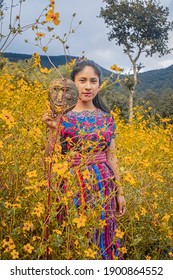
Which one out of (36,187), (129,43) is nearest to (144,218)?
(36,187)

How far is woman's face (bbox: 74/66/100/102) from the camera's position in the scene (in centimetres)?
211

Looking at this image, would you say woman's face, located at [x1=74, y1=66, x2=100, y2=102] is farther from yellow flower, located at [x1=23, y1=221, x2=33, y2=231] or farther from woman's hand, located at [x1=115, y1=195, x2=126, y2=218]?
yellow flower, located at [x1=23, y1=221, x2=33, y2=231]

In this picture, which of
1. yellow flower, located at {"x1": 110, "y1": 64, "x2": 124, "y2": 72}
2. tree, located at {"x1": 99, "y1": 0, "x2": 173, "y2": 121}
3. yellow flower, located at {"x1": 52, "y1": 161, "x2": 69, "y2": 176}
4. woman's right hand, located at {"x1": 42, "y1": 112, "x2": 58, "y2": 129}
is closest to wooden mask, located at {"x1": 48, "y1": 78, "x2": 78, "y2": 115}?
woman's right hand, located at {"x1": 42, "y1": 112, "x2": 58, "y2": 129}

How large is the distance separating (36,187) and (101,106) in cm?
83

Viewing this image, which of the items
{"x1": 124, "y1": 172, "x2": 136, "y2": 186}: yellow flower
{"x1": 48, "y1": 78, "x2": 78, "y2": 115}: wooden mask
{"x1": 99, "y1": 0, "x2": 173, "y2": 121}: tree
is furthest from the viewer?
{"x1": 99, "y1": 0, "x2": 173, "y2": 121}: tree

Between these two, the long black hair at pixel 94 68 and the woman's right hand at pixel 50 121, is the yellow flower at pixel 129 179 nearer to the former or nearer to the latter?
the woman's right hand at pixel 50 121

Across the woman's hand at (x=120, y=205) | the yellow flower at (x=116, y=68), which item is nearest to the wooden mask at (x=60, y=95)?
the yellow flower at (x=116, y=68)

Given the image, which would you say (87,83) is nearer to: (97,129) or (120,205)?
(97,129)

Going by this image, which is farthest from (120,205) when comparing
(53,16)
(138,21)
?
(138,21)

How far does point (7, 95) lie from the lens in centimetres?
322

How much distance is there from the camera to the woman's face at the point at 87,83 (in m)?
2.11

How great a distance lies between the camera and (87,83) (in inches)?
83.7

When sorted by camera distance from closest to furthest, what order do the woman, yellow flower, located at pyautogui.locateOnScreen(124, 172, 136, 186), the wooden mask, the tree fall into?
1. yellow flower, located at pyautogui.locateOnScreen(124, 172, 136, 186)
2. the wooden mask
3. the woman
4. the tree
